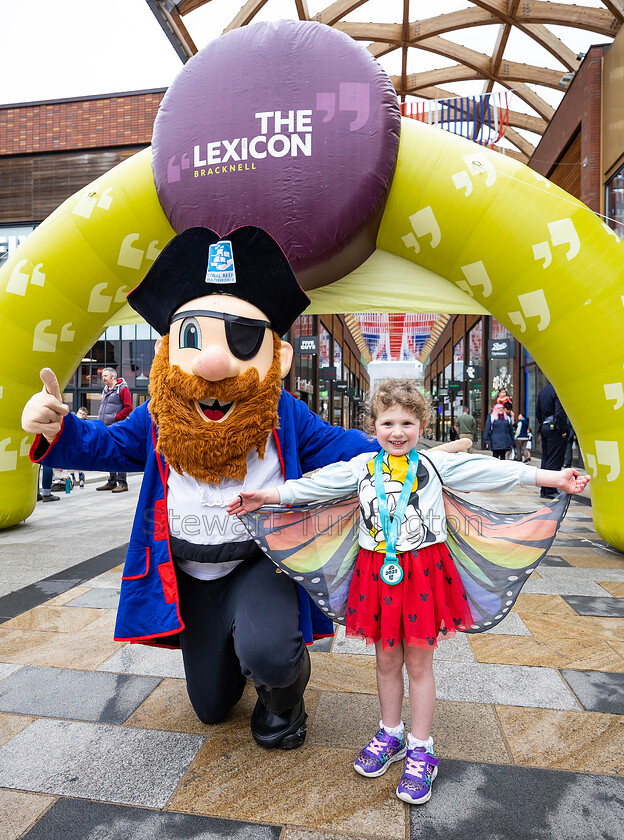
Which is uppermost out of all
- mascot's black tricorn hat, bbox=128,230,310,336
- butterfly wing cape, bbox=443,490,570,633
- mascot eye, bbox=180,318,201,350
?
mascot's black tricorn hat, bbox=128,230,310,336

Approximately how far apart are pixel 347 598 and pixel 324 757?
557mm

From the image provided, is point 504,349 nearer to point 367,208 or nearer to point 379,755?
point 367,208

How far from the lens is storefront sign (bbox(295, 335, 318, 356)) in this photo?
20578 mm

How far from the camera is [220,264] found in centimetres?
212

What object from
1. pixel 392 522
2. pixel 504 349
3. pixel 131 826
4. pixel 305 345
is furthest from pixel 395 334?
pixel 131 826

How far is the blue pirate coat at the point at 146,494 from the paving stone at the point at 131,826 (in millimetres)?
534

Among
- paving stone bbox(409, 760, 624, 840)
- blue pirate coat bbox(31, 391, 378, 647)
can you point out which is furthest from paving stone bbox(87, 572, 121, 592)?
paving stone bbox(409, 760, 624, 840)

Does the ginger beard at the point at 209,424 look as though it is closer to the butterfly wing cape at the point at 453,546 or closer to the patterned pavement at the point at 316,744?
the butterfly wing cape at the point at 453,546

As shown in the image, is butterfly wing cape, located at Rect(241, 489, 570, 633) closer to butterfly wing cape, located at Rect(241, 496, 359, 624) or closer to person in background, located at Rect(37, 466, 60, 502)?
butterfly wing cape, located at Rect(241, 496, 359, 624)

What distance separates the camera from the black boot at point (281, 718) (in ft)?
6.69

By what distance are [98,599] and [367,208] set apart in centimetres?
318

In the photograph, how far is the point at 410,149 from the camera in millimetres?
4113

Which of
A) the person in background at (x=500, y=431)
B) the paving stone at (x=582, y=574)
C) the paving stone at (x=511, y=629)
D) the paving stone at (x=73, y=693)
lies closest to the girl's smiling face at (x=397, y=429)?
the paving stone at (x=73, y=693)

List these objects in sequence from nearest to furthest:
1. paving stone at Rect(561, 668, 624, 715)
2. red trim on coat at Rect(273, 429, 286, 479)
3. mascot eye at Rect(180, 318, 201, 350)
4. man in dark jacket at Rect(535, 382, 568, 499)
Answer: mascot eye at Rect(180, 318, 201, 350)
red trim on coat at Rect(273, 429, 286, 479)
paving stone at Rect(561, 668, 624, 715)
man in dark jacket at Rect(535, 382, 568, 499)
